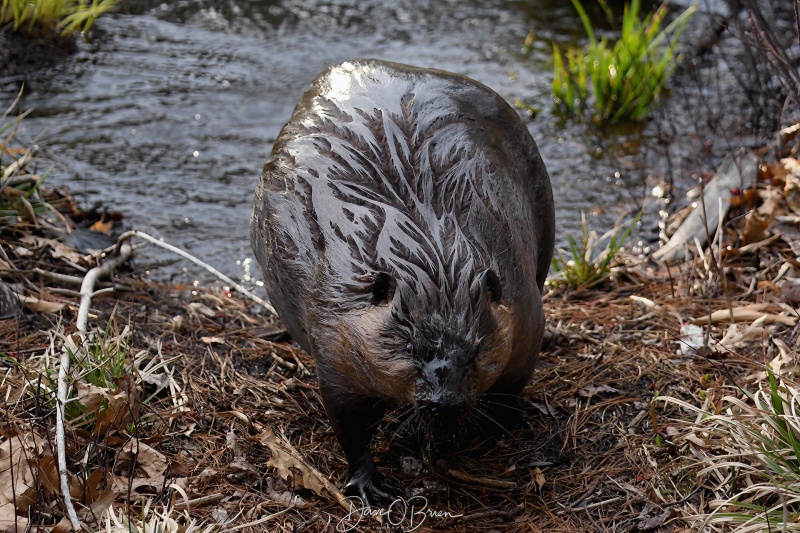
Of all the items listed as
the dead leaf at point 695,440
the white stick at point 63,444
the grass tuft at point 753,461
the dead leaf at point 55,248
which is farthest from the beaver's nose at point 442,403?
the dead leaf at point 55,248

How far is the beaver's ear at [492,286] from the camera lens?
10.5 feet

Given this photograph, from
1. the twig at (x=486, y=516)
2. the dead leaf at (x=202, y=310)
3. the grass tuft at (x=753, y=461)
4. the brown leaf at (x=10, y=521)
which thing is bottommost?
the dead leaf at (x=202, y=310)

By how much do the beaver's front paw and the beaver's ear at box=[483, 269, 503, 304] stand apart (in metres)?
0.87

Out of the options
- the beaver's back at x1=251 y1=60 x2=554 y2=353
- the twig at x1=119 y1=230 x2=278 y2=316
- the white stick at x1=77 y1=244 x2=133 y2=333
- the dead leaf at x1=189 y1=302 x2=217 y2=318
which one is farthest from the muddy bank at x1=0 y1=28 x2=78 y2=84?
the beaver's back at x1=251 y1=60 x2=554 y2=353

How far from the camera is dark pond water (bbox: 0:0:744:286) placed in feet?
21.4

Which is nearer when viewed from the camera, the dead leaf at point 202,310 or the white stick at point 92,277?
the white stick at point 92,277

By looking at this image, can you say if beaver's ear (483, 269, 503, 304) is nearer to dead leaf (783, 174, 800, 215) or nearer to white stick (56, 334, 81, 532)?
white stick (56, 334, 81, 532)

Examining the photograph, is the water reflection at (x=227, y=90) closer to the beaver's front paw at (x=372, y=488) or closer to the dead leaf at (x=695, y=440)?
the beaver's front paw at (x=372, y=488)

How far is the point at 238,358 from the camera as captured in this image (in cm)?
455

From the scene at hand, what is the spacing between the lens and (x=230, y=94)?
7.88m

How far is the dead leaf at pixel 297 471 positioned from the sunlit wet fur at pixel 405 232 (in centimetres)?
37

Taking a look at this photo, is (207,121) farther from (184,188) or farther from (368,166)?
(368,166)

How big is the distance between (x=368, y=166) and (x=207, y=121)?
166 inches
